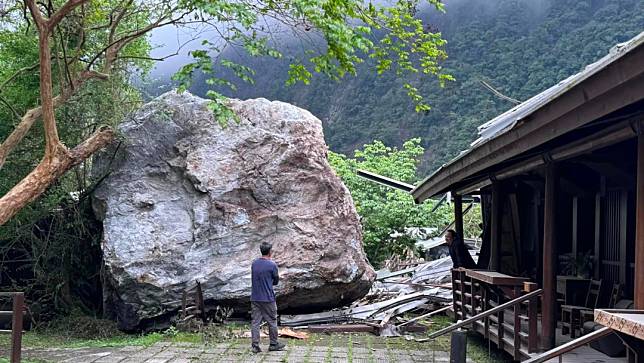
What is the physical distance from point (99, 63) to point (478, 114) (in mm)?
22968

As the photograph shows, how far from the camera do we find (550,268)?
746 centimetres

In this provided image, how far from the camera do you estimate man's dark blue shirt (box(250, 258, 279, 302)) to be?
9797 mm

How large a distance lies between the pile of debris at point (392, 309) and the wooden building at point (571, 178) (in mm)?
1637

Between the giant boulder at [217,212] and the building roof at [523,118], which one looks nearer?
the building roof at [523,118]

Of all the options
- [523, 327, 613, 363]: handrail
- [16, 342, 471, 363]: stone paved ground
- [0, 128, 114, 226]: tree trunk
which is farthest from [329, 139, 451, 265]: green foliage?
[523, 327, 613, 363]: handrail

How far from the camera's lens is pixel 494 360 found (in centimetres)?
923

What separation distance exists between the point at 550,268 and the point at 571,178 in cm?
309

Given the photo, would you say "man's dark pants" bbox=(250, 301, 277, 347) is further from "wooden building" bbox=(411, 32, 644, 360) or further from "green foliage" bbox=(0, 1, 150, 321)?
"green foliage" bbox=(0, 1, 150, 321)

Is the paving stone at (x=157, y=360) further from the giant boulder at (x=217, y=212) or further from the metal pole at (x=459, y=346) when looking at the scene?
the metal pole at (x=459, y=346)

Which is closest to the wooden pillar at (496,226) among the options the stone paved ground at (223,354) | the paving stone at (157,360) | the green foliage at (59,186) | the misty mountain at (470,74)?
the stone paved ground at (223,354)

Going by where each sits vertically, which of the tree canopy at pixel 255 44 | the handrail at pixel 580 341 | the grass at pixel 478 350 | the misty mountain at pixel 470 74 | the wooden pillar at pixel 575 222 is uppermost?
the misty mountain at pixel 470 74

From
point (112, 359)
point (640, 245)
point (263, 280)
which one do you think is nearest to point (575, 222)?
point (263, 280)

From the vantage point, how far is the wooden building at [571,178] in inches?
185

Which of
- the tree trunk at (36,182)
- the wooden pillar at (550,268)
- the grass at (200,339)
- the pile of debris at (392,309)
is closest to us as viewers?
the wooden pillar at (550,268)
